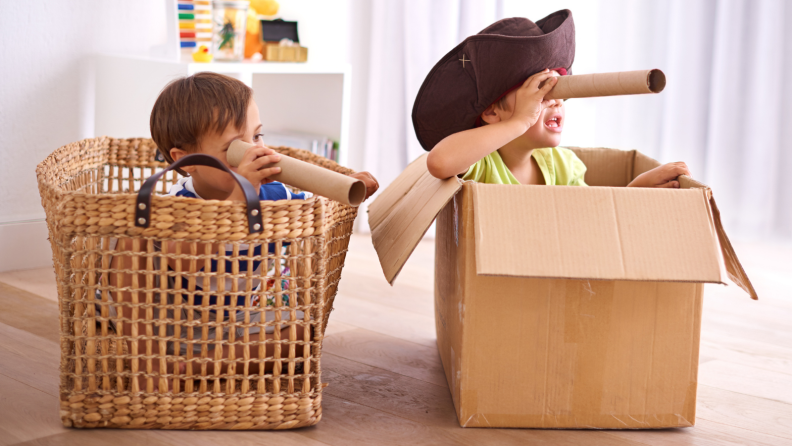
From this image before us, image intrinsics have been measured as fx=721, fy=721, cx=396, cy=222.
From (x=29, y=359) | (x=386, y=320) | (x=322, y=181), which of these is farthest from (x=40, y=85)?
(x=322, y=181)

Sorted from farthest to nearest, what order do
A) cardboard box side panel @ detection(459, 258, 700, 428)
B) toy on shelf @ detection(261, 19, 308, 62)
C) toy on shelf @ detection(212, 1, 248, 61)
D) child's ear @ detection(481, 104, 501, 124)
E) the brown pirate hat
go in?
toy on shelf @ detection(261, 19, 308, 62) < toy on shelf @ detection(212, 1, 248, 61) < child's ear @ detection(481, 104, 501, 124) < the brown pirate hat < cardboard box side panel @ detection(459, 258, 700, 428)

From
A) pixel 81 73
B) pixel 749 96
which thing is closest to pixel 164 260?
pixel 81 73

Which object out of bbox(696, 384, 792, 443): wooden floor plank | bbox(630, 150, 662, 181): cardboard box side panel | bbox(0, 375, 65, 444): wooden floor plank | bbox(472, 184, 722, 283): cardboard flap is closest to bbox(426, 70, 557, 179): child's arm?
bbox(472, 184, 722, 283): cardboard flap

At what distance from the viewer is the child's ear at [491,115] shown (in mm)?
1104

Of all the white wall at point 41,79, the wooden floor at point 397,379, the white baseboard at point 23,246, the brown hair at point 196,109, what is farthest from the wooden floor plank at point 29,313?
the brown hair at point 196,109

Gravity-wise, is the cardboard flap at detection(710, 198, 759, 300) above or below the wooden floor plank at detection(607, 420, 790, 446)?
above

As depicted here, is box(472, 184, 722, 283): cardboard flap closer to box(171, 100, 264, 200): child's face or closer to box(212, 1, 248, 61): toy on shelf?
box(171, 100, 264, 200): child's face

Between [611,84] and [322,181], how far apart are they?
0.39 meters

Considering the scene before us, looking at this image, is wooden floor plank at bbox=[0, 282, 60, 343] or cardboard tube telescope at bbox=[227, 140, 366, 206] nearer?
cardboard tube telescope at bbox=[227, 140, 366, 206]

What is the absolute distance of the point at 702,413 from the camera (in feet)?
3.30

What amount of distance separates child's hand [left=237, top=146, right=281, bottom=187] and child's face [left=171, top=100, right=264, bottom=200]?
96 mm

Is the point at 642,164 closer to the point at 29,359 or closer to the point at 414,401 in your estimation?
the point at 414,401

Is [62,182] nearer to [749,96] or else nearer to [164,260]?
[164,260]

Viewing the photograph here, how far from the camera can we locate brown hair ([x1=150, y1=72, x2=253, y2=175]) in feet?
3.41
